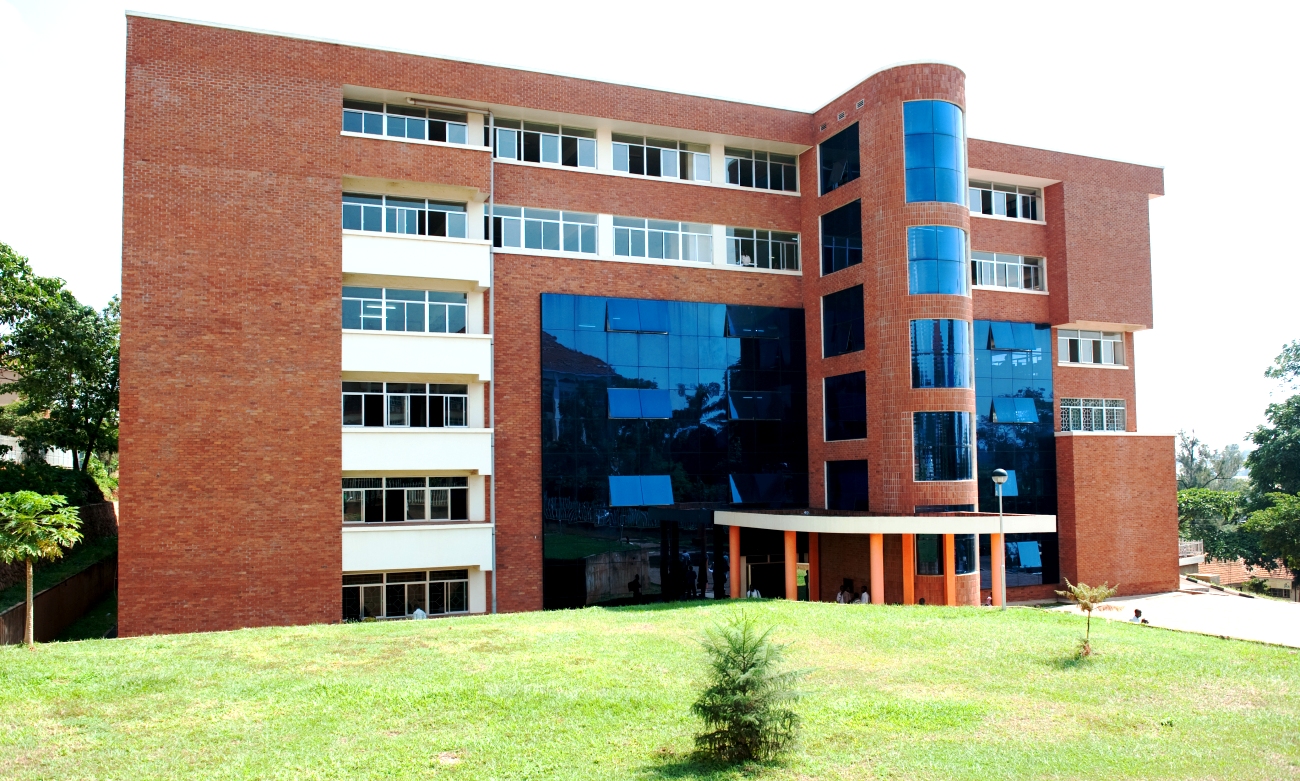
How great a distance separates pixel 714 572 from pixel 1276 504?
27017mm

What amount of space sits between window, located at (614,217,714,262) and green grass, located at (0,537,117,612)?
1676cm

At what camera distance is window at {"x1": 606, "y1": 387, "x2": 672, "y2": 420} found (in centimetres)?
2486

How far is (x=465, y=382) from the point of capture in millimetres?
24000

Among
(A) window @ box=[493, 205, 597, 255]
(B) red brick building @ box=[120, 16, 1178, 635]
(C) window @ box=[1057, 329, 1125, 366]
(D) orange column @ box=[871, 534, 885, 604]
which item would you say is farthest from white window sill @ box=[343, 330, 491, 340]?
(C) window @ box=[1057, 329, 1125, 366]

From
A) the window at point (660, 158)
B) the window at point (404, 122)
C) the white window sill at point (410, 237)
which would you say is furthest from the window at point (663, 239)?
the window at point (404, 122)

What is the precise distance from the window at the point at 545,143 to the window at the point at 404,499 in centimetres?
887

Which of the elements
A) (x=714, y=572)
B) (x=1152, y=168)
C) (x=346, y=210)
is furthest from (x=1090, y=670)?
(x=1152, y=168)

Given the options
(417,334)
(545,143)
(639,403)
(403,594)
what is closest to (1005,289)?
(639,403)

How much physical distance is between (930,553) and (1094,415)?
11.7 meters

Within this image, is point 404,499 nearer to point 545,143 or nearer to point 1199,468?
point 545,143

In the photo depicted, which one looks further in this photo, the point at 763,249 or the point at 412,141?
the point at 763,249

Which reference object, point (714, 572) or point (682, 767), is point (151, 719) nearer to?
point (682, 767)

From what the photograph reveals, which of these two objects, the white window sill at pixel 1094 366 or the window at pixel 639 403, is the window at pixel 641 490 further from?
the white window sill at pixel 1094 366

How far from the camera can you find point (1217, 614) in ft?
80.7
